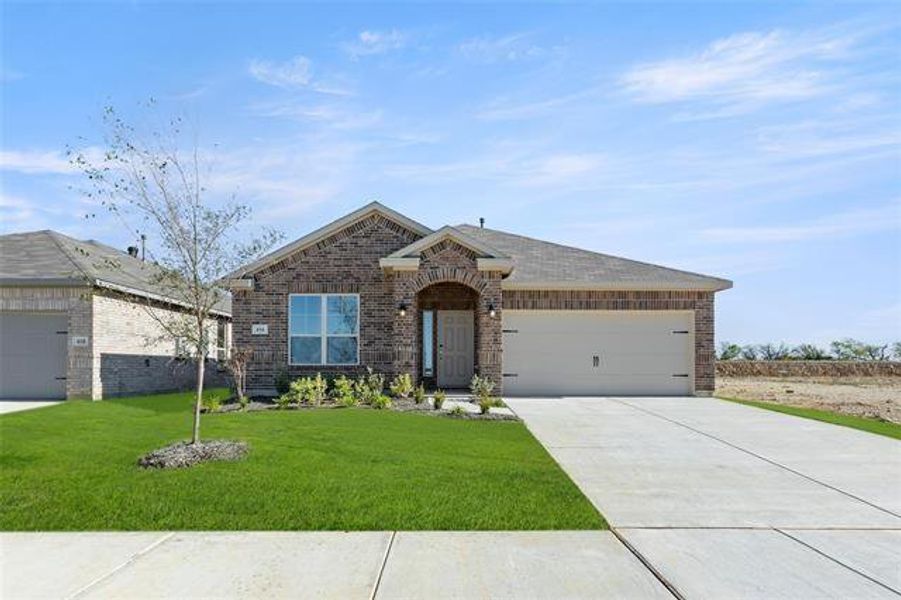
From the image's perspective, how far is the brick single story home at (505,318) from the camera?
18.2m

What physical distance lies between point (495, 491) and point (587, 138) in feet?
26.1

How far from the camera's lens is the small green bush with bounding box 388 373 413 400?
1673 cm

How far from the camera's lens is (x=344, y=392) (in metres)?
16.4

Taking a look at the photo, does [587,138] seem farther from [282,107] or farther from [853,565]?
[853,565]

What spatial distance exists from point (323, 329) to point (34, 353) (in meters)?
7.47

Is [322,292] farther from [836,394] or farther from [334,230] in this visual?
[836,394]

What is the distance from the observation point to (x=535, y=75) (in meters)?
12.4

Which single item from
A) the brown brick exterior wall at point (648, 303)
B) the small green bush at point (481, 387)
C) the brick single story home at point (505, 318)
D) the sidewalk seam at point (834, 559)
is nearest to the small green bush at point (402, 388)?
the brick single story home at point (505, 318)

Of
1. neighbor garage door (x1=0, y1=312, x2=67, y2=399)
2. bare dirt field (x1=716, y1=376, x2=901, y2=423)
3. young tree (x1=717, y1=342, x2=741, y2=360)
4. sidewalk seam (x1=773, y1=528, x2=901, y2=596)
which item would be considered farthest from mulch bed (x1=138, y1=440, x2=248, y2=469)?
young tree (x1=717, y1=342, x2=741, y2=360)

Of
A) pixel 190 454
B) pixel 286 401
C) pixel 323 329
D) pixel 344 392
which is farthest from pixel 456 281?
pixel 190 454

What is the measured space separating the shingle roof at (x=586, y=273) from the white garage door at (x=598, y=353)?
0.81 metres

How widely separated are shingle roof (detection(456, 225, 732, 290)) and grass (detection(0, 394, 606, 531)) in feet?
22.4

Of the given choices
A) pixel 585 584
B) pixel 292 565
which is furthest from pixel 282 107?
pixel 585 584

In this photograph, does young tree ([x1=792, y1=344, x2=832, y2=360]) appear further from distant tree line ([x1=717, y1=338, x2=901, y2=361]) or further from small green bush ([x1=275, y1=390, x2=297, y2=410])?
small green bush ([x1=275, y1=390, x2=297, y2=410])
